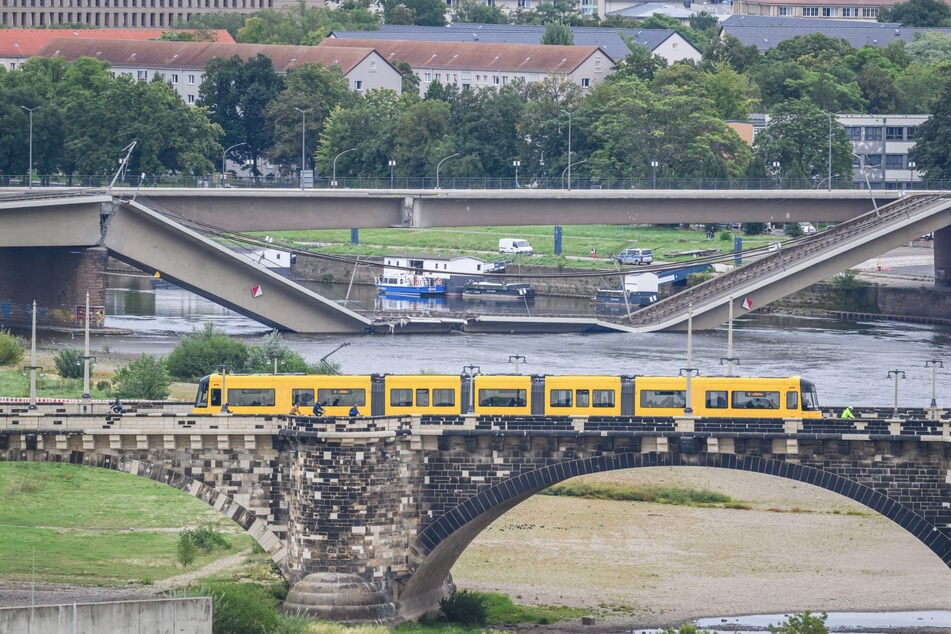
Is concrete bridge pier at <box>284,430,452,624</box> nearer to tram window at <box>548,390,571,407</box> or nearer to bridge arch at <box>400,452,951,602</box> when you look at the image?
bridge arch at <box>400,452,951,602</box>

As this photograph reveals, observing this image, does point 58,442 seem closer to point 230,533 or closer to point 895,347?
point 230,533

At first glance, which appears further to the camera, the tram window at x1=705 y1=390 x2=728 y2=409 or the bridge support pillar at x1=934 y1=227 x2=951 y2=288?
the bridge support pillar at x1=934 y1=227 x2=951 y2=288

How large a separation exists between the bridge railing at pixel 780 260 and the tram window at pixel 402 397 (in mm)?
57932

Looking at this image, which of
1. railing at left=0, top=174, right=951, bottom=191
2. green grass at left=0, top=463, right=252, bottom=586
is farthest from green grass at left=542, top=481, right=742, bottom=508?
railing at left=0, top=174, right=951, bottom=191

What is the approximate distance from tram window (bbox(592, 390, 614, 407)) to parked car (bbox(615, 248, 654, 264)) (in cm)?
8124

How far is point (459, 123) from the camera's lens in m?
157

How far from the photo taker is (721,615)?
5944 centimetres

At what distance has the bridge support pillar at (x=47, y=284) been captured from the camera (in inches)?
4277

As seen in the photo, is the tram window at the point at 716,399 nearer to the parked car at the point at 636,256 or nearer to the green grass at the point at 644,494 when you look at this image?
the green grass at the point at 644,494

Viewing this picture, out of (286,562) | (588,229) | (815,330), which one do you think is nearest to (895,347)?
(815,330)

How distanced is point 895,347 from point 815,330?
10.0 m

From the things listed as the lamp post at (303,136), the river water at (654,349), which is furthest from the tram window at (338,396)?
the lamp post at (303,136)

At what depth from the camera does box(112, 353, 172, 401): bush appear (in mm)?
81675

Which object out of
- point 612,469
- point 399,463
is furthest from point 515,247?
point 612,469
